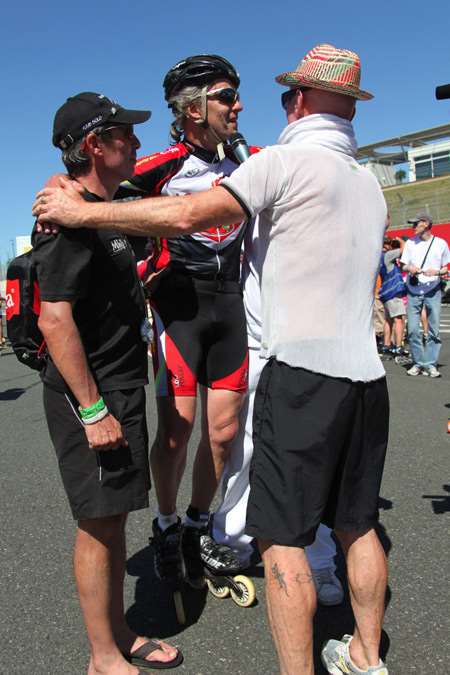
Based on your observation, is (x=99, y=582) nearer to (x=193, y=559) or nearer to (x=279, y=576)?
(x=279, y=576)

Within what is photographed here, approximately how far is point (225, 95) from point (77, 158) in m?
1.02

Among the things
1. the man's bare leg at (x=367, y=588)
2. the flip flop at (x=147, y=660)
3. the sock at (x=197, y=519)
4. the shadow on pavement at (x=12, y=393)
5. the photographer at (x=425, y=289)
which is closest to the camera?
the man's bare leg at (x=367, y=588)

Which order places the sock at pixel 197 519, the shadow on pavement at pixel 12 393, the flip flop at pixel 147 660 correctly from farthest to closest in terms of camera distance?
the shadow on pavement at pixel 12 393 < the sock at pixel 197 519 < the flip flop at pixel 147 660

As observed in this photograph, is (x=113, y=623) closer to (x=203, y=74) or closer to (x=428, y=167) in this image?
(x=203, y=74)

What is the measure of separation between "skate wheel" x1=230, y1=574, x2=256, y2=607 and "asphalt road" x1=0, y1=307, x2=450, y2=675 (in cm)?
3

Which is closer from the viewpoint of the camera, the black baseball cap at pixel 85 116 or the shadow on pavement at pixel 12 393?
the black baseball cap at pixel 85 116

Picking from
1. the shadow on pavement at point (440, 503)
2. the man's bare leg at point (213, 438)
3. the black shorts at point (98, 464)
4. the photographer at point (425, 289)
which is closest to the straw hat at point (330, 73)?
the black shorts at point (98, 464)

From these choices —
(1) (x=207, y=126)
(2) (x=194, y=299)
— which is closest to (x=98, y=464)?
(2) (x=194, y=299)

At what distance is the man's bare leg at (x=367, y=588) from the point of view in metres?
2.18

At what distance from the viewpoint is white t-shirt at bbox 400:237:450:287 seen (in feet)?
28.8

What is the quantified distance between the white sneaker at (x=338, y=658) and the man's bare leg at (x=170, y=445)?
981 millimetres

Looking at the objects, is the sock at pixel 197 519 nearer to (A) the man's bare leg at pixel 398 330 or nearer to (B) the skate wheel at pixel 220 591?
A: (B) the skate wheel at pixel 220 591

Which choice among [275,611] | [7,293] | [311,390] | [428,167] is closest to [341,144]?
[311,390]

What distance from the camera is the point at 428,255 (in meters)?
8.84
